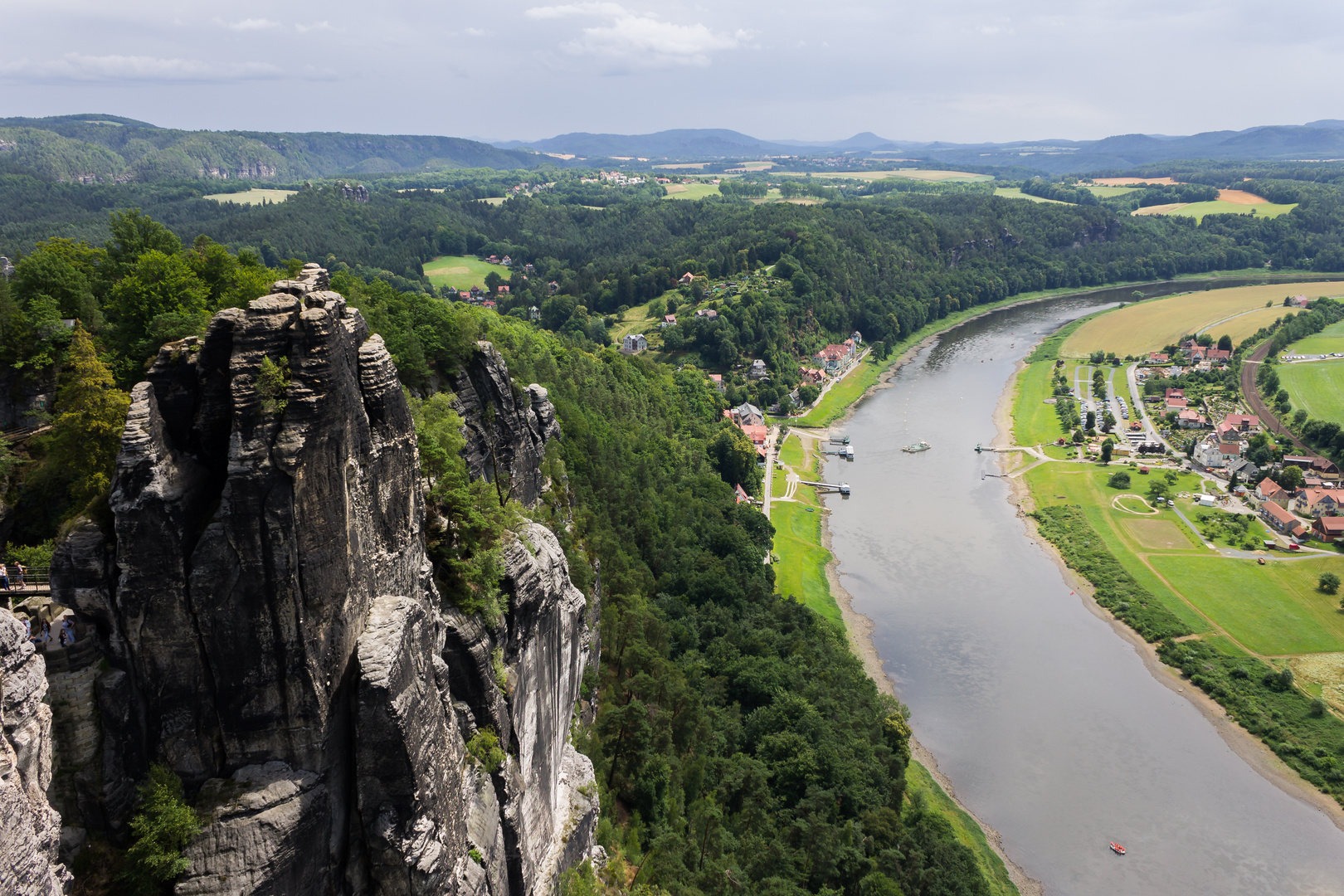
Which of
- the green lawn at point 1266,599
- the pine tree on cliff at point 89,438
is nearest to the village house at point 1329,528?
the green lawn at point 1266,599

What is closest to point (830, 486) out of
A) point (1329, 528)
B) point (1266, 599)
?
point (1266, 599)

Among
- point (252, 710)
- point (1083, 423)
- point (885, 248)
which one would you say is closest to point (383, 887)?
point (252, 710)

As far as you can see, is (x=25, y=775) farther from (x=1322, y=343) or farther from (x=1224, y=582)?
(x=1322, y=343)

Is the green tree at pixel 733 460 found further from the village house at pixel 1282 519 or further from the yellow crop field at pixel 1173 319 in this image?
the yellow crop field at pixel 1173 319

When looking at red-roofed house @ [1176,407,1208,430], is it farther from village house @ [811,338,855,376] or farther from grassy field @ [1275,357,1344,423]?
village house @ [811,338,855,376]

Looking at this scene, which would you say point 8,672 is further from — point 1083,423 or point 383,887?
point 1083,423

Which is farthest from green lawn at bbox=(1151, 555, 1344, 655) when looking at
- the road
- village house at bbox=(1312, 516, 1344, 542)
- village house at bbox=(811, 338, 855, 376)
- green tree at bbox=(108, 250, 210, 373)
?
green tree at bbox=(108, 250, 210, 373)
